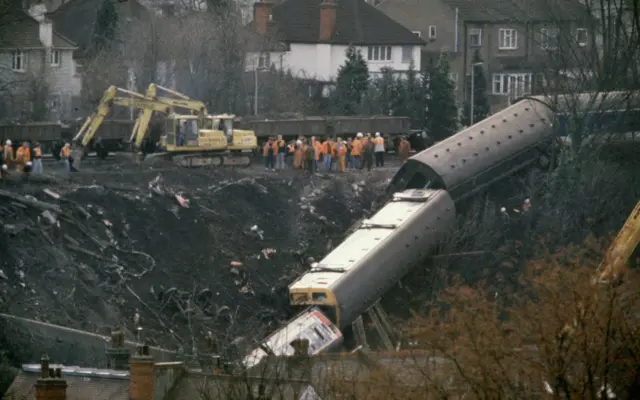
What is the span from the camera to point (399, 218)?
168ft

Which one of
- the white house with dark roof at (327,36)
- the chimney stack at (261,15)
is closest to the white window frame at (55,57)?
the white house with dark roof at (327,36)

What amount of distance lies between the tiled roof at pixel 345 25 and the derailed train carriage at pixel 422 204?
31.4 meters

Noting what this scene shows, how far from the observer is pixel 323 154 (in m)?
64.1

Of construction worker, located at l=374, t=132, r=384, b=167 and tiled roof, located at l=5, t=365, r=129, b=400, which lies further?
construction worker, located at l=374, t=132, r=384, b=167

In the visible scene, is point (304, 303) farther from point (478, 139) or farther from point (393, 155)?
point (393, 155)

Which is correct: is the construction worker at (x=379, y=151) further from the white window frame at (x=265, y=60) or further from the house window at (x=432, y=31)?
the house window at (x=432, y=31)

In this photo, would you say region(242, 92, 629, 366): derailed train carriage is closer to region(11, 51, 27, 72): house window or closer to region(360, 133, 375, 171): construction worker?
region(360, 133, 375, 171): construction worker

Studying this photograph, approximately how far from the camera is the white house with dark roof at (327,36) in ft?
288

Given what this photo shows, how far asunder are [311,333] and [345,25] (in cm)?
4970

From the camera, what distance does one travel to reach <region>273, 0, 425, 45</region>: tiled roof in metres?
89.6

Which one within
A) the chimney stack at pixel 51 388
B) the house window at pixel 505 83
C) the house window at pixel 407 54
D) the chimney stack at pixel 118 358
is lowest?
the chimney stack at pixel 118 358

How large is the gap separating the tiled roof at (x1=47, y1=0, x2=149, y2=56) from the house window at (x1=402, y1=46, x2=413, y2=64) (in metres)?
12.8

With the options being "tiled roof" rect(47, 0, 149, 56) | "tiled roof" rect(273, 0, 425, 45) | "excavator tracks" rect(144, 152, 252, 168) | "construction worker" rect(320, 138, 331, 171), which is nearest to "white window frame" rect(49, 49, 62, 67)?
"tiled roof" rect(47, 0, 149, 56)

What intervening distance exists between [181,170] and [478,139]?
961 centimetres
